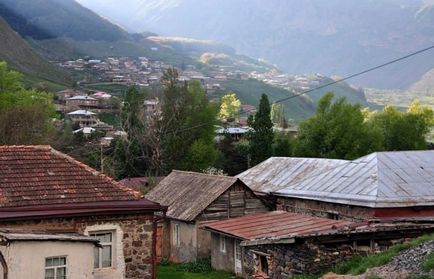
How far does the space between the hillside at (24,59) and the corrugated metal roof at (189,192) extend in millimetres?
104086

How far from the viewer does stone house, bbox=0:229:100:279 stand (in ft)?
51.9

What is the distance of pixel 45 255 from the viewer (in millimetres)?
16312

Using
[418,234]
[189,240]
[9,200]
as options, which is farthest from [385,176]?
[9,200]

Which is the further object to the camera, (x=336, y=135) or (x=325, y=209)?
(x=336, y=135)

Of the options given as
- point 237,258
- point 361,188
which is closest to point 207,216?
point 237,258

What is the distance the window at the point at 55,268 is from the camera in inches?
650

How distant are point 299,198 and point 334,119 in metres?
31.3

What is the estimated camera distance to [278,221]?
28484 mm

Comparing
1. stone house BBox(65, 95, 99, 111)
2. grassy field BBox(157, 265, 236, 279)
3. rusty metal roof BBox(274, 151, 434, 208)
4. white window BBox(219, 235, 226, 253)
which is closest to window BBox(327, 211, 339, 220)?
rusty metal roof BBox(274, 151, 434, 208)

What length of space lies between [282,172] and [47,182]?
21.0 metres

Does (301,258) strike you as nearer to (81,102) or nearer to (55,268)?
(55,268)

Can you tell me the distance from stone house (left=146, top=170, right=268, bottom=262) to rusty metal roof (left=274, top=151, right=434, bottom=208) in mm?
2741

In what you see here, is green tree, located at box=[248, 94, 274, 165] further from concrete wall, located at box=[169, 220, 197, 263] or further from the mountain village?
concrete wall, located at box=[169, 220, 197, 263]

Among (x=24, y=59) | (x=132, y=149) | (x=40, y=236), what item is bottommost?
(x=40, y=236)
